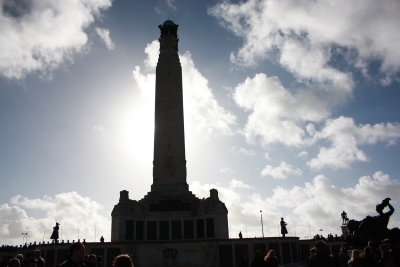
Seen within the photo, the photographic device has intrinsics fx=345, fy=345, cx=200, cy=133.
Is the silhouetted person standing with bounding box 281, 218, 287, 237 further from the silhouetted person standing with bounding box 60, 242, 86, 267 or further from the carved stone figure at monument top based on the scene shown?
the silhouetted person standing with bounding box 60, 242, 86, 267

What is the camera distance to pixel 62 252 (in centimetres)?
3512

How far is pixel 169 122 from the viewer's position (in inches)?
1969

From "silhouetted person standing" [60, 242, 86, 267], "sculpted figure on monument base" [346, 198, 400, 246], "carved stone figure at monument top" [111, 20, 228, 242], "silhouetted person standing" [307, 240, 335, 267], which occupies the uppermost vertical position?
"carved stone figure at monument top" [111, 20, 228, 242]

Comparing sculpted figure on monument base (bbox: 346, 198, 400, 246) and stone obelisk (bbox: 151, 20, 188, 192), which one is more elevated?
stone obelisk (bbox: 151, 20, 188, 192)

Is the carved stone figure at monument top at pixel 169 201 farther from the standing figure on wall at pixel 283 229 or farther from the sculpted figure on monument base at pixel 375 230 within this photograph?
the sculpted figure on monument base at pixel 375 230

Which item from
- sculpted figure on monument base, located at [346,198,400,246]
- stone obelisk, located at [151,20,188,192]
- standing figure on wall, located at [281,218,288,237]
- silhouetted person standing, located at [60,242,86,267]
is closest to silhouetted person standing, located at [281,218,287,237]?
standing figure on wall, located at [281,218,288,237]

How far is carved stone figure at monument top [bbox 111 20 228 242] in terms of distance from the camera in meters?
41.8

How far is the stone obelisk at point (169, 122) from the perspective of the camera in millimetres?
47281

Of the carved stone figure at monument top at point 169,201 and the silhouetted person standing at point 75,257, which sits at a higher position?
the carved stone figure at monument top at point 169,201

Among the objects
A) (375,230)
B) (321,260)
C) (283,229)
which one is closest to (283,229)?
(283,229)

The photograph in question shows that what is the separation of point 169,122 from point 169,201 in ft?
38.8

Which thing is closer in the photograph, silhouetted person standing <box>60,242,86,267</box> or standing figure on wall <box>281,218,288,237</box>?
silhouetted person standing <box>60,242,86,267</box>

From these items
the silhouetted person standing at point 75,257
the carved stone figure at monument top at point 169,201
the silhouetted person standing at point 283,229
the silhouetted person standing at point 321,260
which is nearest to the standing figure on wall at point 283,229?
the silhouetted person standing at point 283,229

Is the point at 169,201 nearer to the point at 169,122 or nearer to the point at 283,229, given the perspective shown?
the point at 169,122
